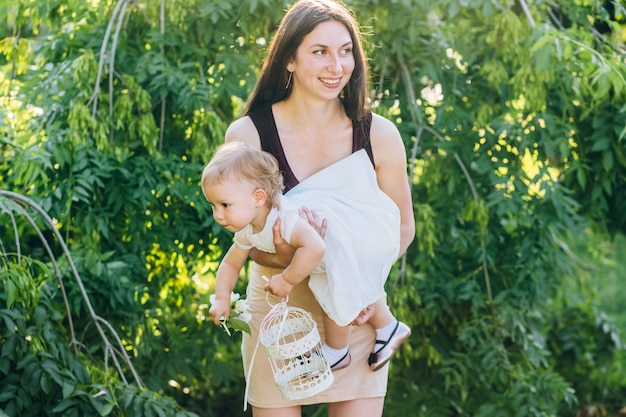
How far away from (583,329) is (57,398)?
343 centimetres

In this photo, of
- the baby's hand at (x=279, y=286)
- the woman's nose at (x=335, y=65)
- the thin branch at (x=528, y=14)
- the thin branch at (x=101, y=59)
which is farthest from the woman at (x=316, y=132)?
the thin branch at (x=528, y=14)

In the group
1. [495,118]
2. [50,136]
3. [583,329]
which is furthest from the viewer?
[583,329]

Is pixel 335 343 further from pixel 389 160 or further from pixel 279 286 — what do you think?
pixel 389 160

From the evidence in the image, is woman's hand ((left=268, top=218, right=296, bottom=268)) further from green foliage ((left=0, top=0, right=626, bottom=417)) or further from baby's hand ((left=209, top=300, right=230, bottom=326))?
green foliage ((left=0, top=0, right=626, bottom=417))

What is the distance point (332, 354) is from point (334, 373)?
9 cm

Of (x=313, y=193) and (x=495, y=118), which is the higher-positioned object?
(x=313, y=193)

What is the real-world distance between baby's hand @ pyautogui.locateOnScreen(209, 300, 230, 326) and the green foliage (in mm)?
1361

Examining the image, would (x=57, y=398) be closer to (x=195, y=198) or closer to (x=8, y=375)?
(x=8, y=375)

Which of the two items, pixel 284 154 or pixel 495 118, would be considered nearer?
pixel 284 154

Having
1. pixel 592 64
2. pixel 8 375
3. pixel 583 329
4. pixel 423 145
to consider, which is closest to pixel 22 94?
pixel 8 375

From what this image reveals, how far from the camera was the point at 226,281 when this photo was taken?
2.73 meters

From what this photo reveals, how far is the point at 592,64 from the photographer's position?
13.4 feet

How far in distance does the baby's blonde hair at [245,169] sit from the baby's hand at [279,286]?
0.19 m

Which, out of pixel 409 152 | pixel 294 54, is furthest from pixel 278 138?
pixel 409 152
